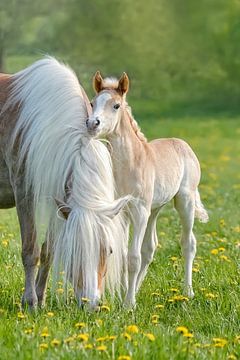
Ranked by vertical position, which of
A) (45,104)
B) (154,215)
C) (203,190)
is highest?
(45,104)

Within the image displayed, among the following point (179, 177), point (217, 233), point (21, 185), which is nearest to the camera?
point (21, 185)

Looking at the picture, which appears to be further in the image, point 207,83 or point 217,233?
point 207,83

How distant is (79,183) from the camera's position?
203 inches

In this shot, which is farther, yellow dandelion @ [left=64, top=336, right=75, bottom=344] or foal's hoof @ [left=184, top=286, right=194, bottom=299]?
foal's hoof @ [left=184, top=286, right=194, bottom=299]

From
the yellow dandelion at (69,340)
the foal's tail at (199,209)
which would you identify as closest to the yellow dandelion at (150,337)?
the yellow dandelion at (69,340)

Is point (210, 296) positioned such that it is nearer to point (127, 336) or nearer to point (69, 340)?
point (127, 336)

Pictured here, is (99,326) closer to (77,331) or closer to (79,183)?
(77,331)

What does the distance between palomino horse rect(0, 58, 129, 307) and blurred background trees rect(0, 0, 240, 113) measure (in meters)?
21.3

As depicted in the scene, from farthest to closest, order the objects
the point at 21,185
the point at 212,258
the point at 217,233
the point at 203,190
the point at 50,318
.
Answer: the point at 203,190 < the point at 217,233 < the point at 212,258 < the point at 21,185 < the point at 50,318

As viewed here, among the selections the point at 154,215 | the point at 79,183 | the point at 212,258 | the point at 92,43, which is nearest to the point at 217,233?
the point at 212,258

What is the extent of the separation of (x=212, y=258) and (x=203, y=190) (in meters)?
6.25

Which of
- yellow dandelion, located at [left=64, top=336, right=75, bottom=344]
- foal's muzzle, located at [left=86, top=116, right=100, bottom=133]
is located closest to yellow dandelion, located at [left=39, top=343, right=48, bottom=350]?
yellow dandelion, located at [left=64, top=336, right=75, bottom=344]

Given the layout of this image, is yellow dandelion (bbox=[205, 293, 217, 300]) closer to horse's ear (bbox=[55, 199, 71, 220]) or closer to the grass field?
the grass field

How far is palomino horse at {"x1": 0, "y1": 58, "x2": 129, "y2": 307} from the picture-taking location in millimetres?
5074
